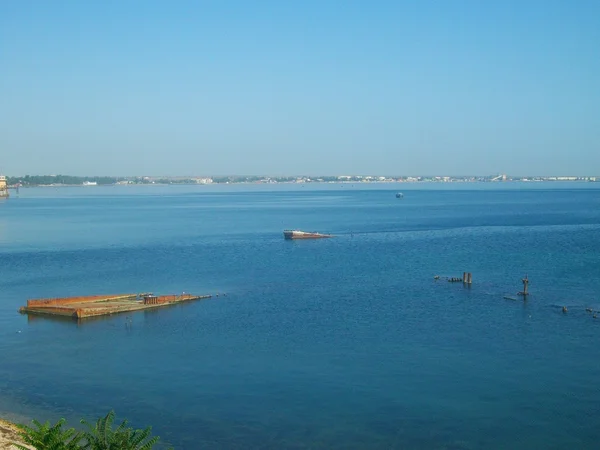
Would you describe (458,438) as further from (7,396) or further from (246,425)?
(7,396)

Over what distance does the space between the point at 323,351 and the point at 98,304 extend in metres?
16.3

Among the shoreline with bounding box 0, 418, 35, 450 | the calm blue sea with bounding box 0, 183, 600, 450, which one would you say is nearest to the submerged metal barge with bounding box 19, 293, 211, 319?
the calm blue sea with bounding box 0, 183, 600, 450

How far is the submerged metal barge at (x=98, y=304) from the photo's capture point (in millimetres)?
37469

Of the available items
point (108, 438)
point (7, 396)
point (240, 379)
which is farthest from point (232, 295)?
point (108, 438)

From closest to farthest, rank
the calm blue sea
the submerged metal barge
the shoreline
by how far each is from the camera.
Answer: the shoreline, the calm blue sea, the submerged metal barge

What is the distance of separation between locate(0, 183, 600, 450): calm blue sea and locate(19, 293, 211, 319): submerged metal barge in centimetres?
110

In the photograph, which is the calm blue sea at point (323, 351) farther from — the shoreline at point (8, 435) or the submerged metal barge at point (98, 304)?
the shoreline at point (8, 435)

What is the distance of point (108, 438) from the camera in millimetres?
14703

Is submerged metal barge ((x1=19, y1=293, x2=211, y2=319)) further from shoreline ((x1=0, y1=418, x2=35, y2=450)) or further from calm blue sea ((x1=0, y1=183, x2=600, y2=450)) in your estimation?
shoreline ((x1=0, y1=418, x2=35, y2=450))

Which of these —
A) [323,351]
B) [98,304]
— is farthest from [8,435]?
[98,304]

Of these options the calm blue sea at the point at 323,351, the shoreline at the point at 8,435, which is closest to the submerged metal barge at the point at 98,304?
the calm blue sea at the point at 323,351

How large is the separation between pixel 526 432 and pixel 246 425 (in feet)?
28.7

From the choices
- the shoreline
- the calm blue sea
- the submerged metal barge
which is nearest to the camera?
the shoreline

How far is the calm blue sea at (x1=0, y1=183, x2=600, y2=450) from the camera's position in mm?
21859
